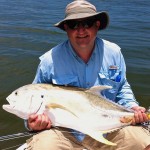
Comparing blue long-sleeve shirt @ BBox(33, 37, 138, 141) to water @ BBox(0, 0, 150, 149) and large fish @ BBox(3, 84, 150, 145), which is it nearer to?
large fish @ BBox(3, 84, 150, 145)

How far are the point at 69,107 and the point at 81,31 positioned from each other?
88 centimetres

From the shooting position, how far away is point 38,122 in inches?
145

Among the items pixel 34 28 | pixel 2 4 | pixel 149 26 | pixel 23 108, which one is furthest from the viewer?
pixel 2 4

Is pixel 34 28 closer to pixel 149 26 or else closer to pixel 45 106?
pixel 149 26

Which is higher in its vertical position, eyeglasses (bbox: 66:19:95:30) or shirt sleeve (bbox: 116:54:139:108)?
eyeglasses (bbox: 66:19:95:30)

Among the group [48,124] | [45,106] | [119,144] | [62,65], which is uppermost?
[62,65]

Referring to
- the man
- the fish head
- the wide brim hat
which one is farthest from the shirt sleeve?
the fish head

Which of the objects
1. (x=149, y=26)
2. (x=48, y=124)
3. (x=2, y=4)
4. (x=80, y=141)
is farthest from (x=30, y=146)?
(x=2, y=4)

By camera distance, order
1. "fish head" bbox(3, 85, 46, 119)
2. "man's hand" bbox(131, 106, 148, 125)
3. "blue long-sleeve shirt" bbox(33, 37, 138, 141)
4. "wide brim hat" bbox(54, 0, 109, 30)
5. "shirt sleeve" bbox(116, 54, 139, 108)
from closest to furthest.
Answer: "fish head" bbox(3, 85, 46, 119), "man's hand" bbox(131, 106, 148, 125), "wide brim hat" bbox(54, 0, 109, 30), "blue long-sleeve shirt" bbox(33, 37, 138, 141), "shirt sleeve" bbox(116, 54, 139, 108)

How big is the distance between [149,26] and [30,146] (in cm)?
1125

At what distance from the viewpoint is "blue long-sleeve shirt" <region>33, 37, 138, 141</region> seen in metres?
4.20

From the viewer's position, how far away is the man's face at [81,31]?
13.2 ft

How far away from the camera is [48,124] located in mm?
3787

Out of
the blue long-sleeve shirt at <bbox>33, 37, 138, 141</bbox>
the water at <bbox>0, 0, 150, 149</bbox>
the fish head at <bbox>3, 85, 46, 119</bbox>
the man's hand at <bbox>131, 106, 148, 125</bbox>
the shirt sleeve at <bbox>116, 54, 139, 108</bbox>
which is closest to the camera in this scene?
the fish head at <bbox>3, 85, 46, 119</bbox>
